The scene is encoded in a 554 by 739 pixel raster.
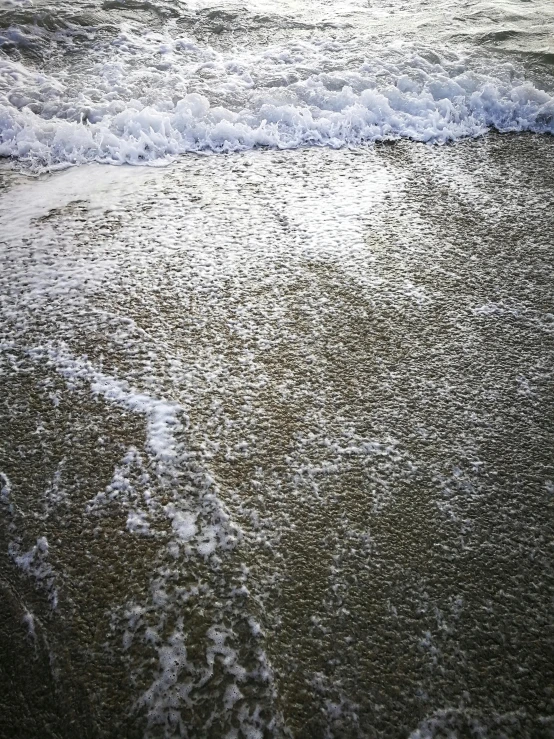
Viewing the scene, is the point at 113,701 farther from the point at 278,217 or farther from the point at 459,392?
the point at 278,217

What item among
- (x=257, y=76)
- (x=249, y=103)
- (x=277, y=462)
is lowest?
(x=277, y=462)

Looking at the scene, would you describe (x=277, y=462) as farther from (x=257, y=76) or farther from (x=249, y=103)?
(x=257, y=76)

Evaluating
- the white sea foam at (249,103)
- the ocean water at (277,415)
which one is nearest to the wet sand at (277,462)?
the ocean water at (277,415)

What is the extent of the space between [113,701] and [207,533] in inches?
16.7

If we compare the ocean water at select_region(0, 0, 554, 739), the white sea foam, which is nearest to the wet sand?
the ocean water at select_region(0, 0, 554, 739)

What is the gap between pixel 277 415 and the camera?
170 centimetres

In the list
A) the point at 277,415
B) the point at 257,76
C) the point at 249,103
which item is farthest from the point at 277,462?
the point at 257,76

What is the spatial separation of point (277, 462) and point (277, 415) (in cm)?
18

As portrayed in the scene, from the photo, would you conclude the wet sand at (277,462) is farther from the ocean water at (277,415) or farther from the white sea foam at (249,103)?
the white sea foam at (249,103)

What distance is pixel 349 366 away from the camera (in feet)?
6.07

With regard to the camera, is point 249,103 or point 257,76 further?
point 257,76

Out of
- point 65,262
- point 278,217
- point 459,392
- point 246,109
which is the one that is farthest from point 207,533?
point 246,109

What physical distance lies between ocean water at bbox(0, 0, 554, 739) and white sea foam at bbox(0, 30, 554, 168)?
29mm

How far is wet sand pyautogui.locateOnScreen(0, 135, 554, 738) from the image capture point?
1.16 meters
